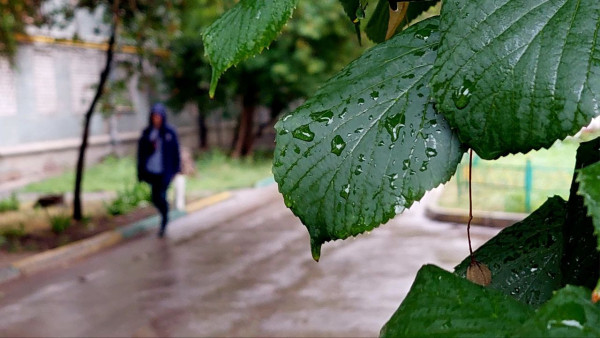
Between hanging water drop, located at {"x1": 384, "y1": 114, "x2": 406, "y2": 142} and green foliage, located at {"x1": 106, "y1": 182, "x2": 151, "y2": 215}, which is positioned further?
green foliage, located at {"x1": 106, "y1": 182, "x2": 151, "y2": 215}

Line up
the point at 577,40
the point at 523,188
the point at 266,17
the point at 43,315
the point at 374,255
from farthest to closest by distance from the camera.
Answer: the point at 523,188
the point at 374,255
the point at 43,315
the point at 266,17
the point at 577,40

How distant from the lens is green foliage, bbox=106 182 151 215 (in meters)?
10.9

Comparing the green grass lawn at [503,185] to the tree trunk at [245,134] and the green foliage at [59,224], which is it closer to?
the green foliage at [59,224]

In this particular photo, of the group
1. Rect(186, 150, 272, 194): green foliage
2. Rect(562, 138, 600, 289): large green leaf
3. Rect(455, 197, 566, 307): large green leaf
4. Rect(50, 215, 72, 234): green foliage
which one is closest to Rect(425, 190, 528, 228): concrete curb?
Rect(186, 150, 272, 194): green foliage

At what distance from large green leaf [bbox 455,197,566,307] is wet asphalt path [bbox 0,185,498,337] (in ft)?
17.1

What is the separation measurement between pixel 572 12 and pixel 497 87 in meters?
0.07

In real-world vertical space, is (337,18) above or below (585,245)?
above

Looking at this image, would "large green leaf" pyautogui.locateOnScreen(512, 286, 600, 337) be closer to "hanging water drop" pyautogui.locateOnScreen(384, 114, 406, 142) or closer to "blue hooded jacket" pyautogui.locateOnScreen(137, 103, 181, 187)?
"hanging water drop" pyautogui.locateOnScreen(384, 114, 406, 142)

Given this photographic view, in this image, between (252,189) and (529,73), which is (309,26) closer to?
(252,189)

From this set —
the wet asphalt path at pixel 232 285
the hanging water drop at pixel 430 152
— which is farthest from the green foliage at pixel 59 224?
the hanging water drop at pixel 430 152

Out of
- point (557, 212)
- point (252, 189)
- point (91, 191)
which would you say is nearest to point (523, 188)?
point (252, 189)

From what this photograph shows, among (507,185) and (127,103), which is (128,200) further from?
(507,185)

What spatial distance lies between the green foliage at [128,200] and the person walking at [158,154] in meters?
1.67

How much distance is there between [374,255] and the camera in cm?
812
